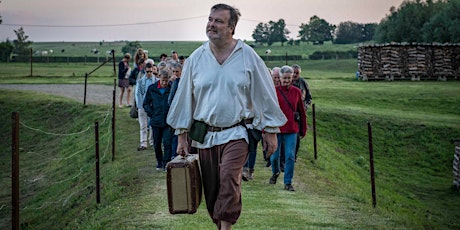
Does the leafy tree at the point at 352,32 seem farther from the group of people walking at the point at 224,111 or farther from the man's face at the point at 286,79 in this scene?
the group of people walking at the point at 224,111

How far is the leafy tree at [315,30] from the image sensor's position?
15318 centimetres

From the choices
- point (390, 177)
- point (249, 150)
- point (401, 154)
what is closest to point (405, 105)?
point (401, 154)

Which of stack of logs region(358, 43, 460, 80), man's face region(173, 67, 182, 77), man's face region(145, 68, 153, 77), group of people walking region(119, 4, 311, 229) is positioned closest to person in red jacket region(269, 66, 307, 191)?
man's face region(173, 67, 182, 77)

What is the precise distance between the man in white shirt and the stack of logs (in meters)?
46.4

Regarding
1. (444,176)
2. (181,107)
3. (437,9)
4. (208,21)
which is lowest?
(444,176)

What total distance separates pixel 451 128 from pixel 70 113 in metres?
15.0

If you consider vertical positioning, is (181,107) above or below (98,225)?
above

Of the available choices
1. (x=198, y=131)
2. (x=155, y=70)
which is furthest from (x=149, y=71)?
(x=198, y=131)

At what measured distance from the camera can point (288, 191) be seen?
519 inches

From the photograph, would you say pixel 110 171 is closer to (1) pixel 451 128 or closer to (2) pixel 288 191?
(2) pixel 288 191

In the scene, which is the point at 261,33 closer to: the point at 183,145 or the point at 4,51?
the point at 4,51

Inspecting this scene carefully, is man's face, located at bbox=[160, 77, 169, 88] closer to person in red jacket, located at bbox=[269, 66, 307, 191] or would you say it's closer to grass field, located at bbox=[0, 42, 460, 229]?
grass field, located at bbox=[0, 42, 460, 229]

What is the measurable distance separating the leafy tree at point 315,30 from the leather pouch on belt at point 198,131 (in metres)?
146

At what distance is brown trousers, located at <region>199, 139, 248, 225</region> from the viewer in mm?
6898
